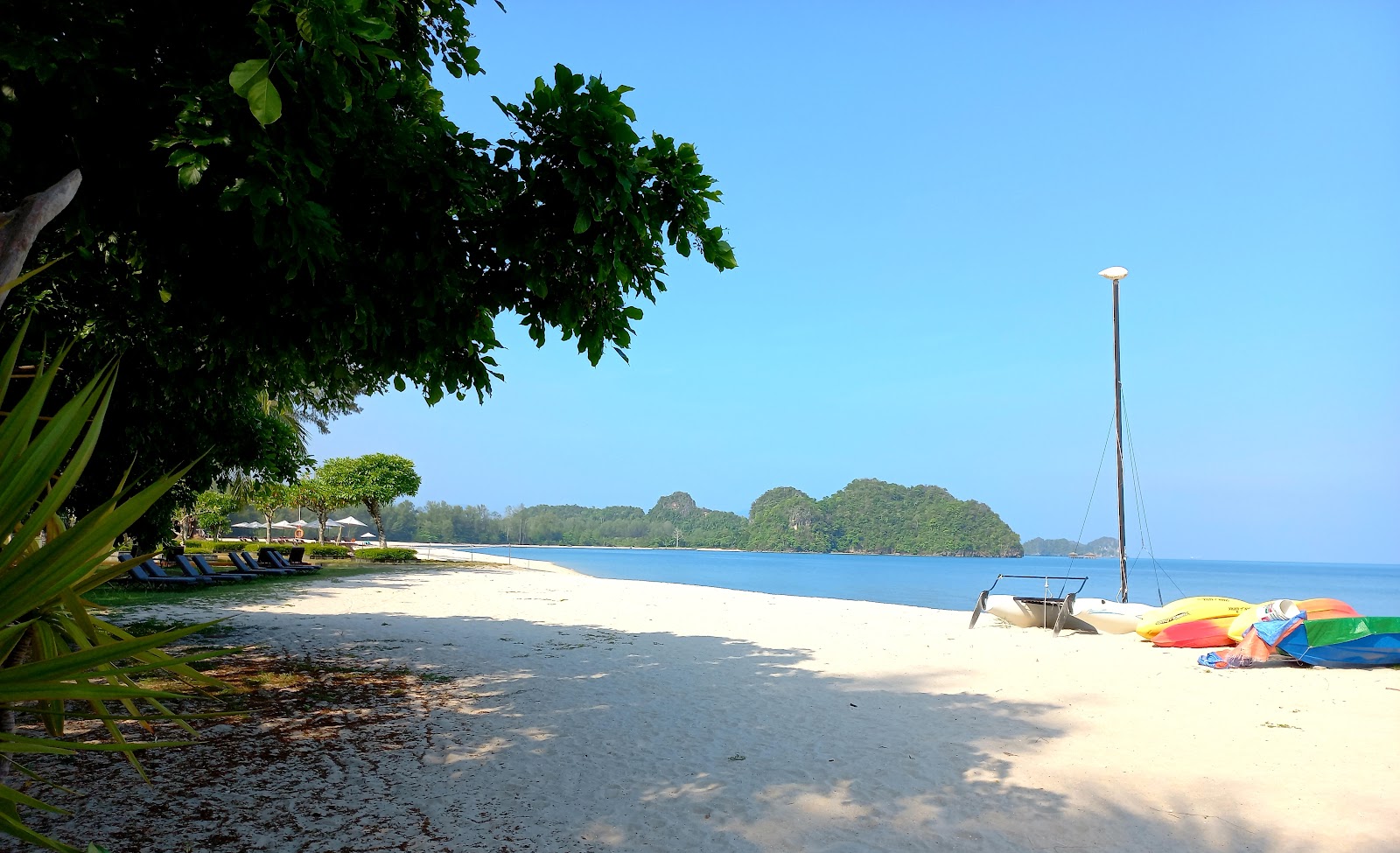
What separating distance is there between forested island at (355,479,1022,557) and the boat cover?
127 metres

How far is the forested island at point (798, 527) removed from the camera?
14188 centimetres

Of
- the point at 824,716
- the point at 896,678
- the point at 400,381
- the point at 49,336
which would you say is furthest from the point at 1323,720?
the point at 49,336

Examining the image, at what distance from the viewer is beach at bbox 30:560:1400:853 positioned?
4.43 m

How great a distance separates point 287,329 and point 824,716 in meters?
5.37

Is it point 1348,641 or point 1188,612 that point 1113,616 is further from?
point 1348,641

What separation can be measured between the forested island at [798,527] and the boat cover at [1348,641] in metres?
127

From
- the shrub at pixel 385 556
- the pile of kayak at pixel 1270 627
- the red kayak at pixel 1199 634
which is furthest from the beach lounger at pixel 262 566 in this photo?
the red kayak at pixel 1199 634

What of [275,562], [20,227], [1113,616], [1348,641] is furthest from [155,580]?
[1348,641]

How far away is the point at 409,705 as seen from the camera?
→ 7258 millimetres

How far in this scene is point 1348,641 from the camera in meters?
10.2

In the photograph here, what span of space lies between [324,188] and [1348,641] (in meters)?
12.4

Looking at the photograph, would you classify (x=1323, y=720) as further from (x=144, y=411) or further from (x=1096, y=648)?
(x=144, y=411)

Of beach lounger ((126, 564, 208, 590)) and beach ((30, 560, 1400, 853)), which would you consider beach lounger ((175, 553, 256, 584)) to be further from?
beach ((30, 560, 1400, 853))

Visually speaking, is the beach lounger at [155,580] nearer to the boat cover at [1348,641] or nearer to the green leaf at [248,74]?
the green leaf at [248,74]
